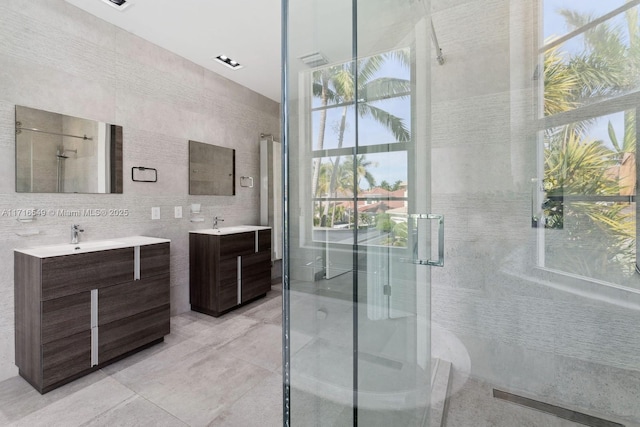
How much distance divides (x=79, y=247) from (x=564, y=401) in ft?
10.2

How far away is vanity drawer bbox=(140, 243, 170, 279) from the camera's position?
2.24 m

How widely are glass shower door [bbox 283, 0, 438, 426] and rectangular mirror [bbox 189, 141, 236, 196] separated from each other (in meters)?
2.50

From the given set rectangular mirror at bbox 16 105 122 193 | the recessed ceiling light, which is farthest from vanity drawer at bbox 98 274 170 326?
the recessed ceiling light

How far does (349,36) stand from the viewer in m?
0.97

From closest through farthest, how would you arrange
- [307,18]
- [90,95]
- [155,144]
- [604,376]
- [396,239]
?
[307,18]
[396,239]
[604,376]
[90,95]
[155,144]

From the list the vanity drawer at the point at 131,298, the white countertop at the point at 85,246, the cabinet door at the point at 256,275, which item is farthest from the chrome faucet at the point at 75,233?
the cabinet door at the point at 256,275

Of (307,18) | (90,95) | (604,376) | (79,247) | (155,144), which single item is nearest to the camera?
(307,18)

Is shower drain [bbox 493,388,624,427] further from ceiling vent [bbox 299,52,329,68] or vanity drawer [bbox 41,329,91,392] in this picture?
vanity drawer [bbox 41,329,91,392]

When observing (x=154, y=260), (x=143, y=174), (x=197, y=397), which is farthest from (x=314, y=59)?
(x=143, y=174)

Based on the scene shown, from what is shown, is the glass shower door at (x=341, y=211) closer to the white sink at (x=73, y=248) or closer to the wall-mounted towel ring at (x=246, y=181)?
the white sink at (x=73, y=248)

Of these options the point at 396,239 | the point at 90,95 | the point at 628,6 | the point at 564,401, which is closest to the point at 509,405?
the point at 564,401

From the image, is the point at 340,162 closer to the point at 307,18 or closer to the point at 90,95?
the point at 307,18

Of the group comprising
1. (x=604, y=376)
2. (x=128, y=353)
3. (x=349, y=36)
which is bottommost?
(x=128, y=353)

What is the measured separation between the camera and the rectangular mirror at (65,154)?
76.9 inches
